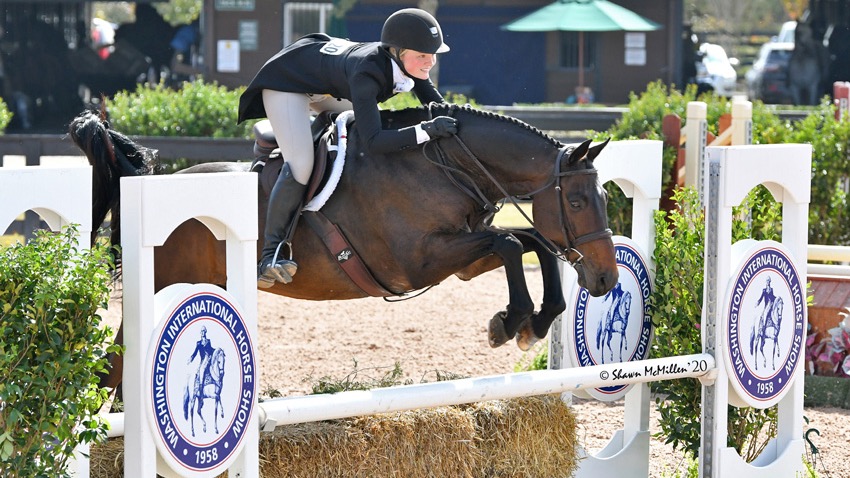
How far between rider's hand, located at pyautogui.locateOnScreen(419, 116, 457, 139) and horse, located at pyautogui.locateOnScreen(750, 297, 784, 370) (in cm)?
124

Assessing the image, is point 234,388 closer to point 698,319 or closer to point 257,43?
point 698,319

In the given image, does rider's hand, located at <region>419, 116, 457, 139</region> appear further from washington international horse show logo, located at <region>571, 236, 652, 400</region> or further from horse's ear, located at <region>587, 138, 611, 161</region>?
washington international horse show logo, located at <region>571, 236, 652, 400</region>

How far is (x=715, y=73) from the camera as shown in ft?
79.6

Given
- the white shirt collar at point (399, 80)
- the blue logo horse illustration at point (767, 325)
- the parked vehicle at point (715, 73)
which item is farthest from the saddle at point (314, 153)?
the parked vehicle at point (715, 73)

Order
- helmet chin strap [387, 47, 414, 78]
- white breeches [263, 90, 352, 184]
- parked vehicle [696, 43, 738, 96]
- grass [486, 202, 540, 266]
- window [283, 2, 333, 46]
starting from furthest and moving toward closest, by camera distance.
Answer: parked vehicle [696, 43, 738, 96] < window [283, 2, 333, 46] < grass [486, 202, 540, 266] < white breeches [263, 90, 352, 184] < helmet chin strap [387, 47, 414, 78]

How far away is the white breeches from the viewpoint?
4.62m

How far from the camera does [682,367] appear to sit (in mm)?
4035

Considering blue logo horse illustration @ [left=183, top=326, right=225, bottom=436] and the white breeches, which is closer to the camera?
blue logo horse illustration @ [left=183, top=326, right=225, bottom=436]

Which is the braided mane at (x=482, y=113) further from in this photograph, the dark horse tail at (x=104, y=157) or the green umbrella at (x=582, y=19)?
the green umbrella at (x=582, y=19)

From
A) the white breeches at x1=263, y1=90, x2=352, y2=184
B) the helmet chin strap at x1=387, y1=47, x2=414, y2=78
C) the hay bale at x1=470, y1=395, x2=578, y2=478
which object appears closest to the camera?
the hay bale at x1=470, y1=395, x2=578, y2=478

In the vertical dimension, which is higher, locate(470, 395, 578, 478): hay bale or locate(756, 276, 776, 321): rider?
locate(756, 276, 776, 321): rider

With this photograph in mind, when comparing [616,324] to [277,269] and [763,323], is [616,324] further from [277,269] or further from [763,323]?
[277,269]

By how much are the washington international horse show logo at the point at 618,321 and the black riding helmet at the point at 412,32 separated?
1.00 metres

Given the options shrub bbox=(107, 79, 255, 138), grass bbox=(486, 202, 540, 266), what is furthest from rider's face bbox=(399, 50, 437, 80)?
grass bbox=(486, 202, 540, 266)
